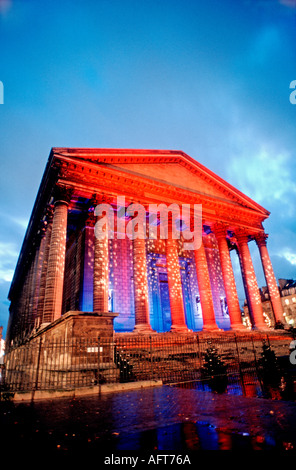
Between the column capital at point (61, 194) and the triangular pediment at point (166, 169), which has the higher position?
the triangular pediment at point (166, 169)

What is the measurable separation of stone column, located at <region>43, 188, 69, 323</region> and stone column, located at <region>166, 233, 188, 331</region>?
324 inches

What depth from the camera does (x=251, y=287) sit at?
22688mm

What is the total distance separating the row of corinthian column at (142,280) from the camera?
1524cm

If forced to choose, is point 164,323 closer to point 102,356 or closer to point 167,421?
point 102,356

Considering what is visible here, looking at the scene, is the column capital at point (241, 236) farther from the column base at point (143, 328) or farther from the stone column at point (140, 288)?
the column base at point (143, 328)

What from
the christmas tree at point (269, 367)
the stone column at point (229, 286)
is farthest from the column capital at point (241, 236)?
the christmas tree at point (269, 367)

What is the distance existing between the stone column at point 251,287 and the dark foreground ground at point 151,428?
61.0 feet

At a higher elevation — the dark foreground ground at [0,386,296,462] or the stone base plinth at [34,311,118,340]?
the stone base plinth at [34,311,118,340]

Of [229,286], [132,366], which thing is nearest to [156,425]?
[132,366]

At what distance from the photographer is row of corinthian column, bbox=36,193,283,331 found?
15.2 meters

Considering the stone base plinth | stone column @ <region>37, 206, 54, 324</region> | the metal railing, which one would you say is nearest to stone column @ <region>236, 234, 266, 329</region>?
the metal railing

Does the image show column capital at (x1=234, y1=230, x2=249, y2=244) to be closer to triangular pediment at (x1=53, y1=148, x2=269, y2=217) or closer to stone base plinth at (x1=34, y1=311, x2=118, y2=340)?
triangular pediment at (x1=53, y1=148, x2=269, y2=217)

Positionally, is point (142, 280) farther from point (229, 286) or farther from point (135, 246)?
point (229, 286)
